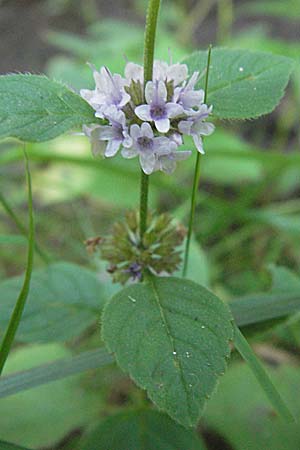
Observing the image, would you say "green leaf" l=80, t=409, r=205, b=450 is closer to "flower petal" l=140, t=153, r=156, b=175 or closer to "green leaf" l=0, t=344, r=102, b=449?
"green leaf" l=0, t=344, r=102, b=449

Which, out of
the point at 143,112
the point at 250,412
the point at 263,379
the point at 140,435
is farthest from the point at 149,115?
the point at 250,412

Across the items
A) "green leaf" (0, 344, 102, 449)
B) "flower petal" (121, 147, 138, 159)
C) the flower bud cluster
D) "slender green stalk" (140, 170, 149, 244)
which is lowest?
"green leaf" (0, 344, 102, 449)

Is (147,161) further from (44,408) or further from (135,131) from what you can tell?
(44,408)

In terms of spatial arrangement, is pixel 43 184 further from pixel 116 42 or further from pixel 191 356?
pixel 191 356

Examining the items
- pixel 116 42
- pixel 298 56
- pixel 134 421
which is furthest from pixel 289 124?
pixel 134 421

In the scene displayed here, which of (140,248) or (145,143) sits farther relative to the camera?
(140,248)

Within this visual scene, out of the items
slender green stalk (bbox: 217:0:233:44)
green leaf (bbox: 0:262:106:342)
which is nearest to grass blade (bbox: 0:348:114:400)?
green leaf (bbox: 0:262:106:342)

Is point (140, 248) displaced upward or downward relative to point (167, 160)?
downward
